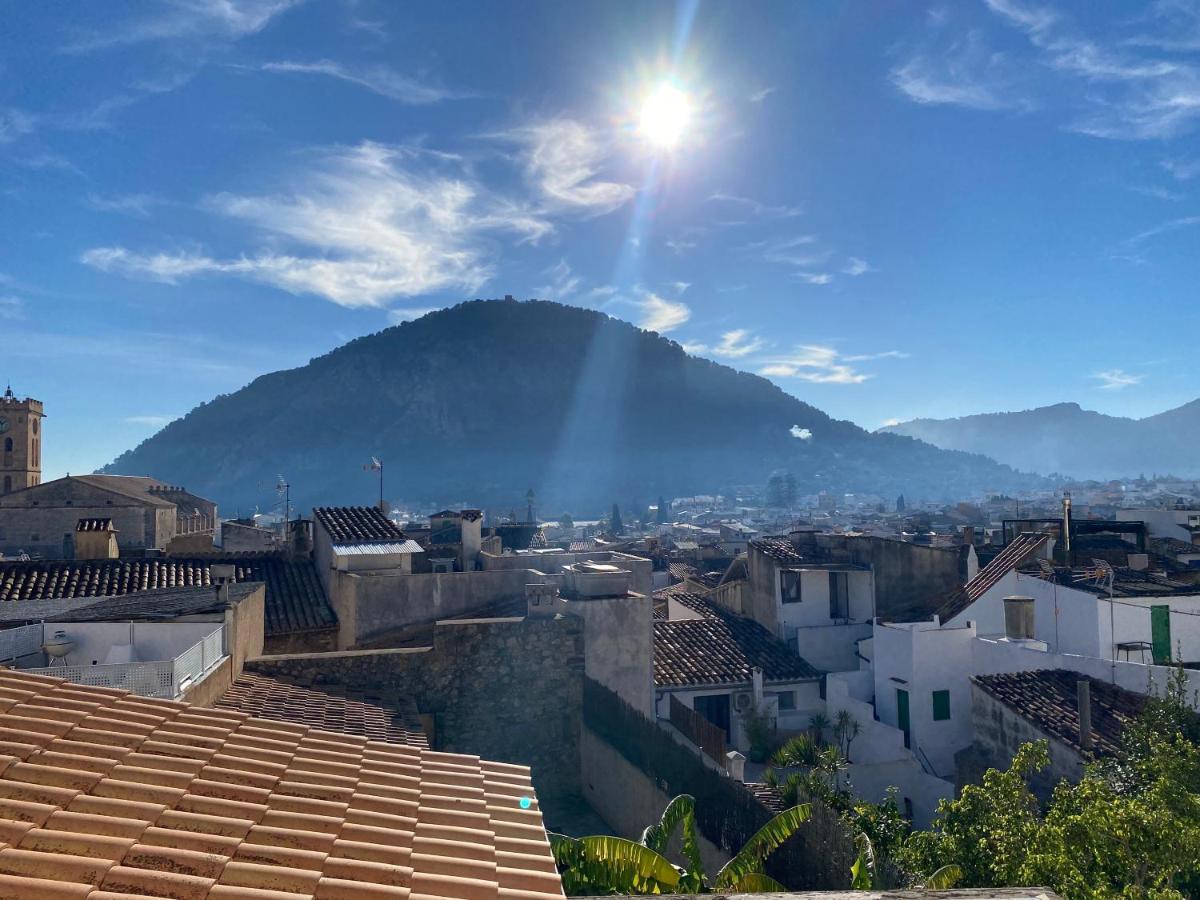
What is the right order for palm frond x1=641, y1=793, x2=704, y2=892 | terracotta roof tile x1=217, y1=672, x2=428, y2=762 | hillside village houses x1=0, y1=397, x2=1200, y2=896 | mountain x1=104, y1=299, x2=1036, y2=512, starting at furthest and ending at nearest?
mountain x1=104, y1=299, x2=1036, y2=512 → hillside village houses x1=0, y1=397, x2=1200, y2=896 → terracotta roof tile x1=217, y1=672, x2=428, y2=762 → palm frond x1=641, y1=793, x2=704, y2=892

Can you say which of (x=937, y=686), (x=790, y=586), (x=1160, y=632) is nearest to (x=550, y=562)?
(x=790, y=586)

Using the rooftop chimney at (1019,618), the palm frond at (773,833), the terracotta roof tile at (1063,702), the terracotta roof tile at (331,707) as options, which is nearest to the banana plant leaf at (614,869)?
the palm frond at (773,833)

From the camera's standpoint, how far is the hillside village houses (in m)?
9.73

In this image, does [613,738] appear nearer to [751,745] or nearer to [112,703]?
[751,745]

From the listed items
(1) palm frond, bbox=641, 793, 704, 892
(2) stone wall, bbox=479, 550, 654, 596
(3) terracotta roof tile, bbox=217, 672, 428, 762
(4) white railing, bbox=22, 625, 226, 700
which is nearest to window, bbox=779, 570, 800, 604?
(2) stone wall, bbox=479, 550, 654, 596

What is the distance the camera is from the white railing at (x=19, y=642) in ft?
29.6

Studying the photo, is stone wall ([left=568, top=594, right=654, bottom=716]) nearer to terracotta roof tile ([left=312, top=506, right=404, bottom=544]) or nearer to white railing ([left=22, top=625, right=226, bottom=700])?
white railing ([left=22, top=625, right=226, bottom=700])

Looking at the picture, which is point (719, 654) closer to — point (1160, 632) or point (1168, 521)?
point (1160, 632)

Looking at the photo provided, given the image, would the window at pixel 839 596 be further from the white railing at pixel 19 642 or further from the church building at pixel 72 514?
the church building at pixel 72 514

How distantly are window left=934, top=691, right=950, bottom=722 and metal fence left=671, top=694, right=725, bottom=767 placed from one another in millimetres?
4436

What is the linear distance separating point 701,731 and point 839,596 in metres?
8.83

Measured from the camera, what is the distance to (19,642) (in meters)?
9.17

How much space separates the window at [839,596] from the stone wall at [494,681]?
9.46m

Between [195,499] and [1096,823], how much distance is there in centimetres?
6543
